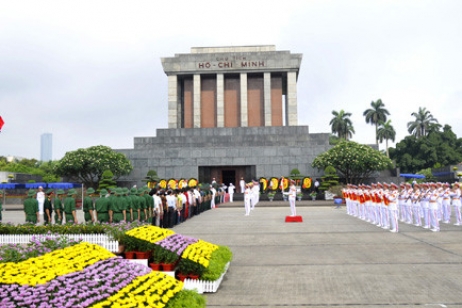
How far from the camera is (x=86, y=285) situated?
17.6 ft

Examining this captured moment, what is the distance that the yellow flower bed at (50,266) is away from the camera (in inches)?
210

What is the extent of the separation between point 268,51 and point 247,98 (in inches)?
255

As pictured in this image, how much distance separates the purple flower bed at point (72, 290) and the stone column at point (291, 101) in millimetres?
47659

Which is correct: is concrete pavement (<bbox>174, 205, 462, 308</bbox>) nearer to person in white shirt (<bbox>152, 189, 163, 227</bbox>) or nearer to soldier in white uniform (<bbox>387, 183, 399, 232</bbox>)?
soldier in white uniform (<bbox>387, 183, 399, 232</bbox>)

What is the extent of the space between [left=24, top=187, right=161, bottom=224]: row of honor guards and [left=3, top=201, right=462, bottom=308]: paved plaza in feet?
8.05

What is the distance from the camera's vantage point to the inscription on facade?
5391 cm

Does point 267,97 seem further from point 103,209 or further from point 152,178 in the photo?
point 103,209

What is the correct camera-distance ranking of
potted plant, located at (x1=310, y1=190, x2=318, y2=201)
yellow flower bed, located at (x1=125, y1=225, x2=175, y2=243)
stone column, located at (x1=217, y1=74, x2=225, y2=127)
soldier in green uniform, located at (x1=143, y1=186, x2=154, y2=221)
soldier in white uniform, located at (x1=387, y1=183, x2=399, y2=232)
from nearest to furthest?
1. yellow flower bed, located at (x1=125, y1=225, x2=175, y2=243)
2. soldier in green uniform, located at (x1=143, y1=186, x2=154, y2=221)
3. soldier in white uniform, located at (x1=387, y1=183, x2=399, y2=232)
4. potted plant, located at (x1=310, y1=190, x2=318, y2=201)
5. stone column, located at (x1=217, y1=74, x2=225, y2=127)

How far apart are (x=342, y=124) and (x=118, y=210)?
8747cm

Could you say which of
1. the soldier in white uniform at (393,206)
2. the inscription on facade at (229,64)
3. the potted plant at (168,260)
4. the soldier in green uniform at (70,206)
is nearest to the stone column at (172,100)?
the inscription on facade at (229,64)

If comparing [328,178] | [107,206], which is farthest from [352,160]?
[107,206]

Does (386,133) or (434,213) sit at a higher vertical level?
(386,133)

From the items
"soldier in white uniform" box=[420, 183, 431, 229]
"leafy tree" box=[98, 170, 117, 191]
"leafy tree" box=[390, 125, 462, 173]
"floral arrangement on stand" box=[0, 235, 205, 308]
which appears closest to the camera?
"floral arrangement on stand" box=[0, 235, 205, 308]

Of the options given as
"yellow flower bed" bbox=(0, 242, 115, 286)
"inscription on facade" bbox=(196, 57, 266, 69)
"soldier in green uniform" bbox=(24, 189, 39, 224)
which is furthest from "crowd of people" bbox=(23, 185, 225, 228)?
"inscription on facade" bbox=(196, 57, 266, 69)
